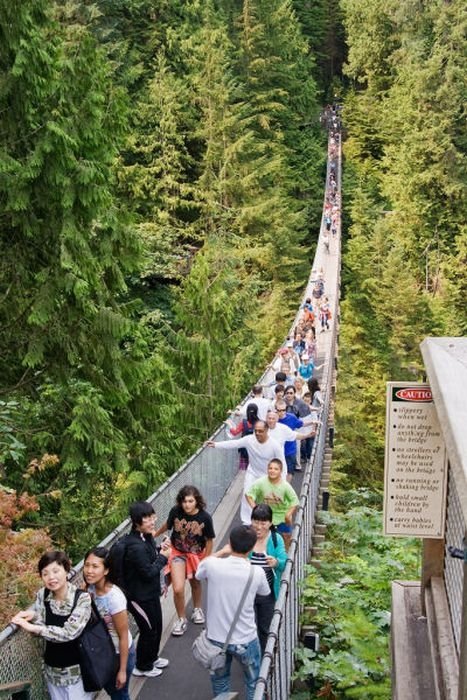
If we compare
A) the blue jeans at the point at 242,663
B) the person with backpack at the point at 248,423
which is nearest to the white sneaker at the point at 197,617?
the blue jeans at the point at 242,663

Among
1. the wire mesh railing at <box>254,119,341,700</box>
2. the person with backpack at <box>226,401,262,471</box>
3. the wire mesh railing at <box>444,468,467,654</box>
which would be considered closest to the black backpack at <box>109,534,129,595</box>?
the wire mesh railing at <box>254,119,341,700</box>

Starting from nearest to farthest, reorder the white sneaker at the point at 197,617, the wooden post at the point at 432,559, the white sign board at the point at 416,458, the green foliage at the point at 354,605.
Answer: the white sign board at the point at 416,458
the wooden post at the point at 432,559
the green foliage at the point at 354,605
the white sneaker at the point at 197,617

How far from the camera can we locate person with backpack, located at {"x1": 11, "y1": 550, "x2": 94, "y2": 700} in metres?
4.41

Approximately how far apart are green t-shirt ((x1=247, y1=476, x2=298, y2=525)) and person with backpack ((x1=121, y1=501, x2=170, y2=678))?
115 cm

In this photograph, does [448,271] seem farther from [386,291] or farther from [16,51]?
[16,51]

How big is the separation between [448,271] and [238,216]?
962 cm

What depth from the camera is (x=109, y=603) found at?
191 inches

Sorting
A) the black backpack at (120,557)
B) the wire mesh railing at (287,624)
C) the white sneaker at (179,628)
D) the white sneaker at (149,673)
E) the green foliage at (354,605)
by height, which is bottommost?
the white sneaker at (149,673)

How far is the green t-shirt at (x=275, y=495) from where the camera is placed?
22.2 ft

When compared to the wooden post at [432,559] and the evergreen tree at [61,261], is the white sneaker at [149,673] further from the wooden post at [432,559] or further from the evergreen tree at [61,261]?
the evergreen tree at [61,261]

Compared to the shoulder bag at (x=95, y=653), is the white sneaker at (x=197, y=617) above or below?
below

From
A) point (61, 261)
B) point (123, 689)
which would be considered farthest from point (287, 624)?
point (61, 261)

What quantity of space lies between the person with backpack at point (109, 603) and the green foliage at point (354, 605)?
128 centimetres

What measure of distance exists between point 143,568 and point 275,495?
62.7 inches
